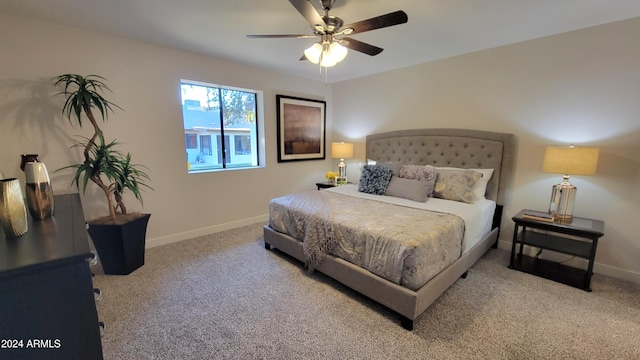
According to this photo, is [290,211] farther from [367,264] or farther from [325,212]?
[367,264]

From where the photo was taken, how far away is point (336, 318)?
204 cm

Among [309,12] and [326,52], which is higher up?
[309,12]

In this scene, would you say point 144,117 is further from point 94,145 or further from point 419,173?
point 419,173

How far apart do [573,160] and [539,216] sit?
0.63 metres

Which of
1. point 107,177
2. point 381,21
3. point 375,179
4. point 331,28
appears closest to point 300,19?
point 331,28

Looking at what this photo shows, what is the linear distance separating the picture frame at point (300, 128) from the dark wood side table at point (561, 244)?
10.7 feet

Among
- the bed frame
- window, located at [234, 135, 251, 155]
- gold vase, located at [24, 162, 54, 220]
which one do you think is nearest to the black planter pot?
gold vase, located at [24, 162, 54, 220]

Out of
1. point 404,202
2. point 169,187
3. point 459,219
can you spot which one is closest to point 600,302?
point 459,219

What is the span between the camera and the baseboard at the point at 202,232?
131 inches

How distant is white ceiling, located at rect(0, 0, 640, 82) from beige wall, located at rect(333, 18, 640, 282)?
0.69 feet

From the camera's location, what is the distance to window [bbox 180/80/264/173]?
3.62 metres

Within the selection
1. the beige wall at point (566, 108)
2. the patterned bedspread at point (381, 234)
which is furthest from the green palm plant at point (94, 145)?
the beige wall at point (566, 108)

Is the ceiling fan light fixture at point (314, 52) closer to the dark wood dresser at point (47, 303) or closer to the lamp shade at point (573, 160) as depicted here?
the dark wood dresser at point (47, 303)

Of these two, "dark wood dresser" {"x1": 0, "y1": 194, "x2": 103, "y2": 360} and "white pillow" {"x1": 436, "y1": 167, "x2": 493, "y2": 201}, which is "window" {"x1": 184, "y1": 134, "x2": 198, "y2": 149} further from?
"white pillow" {"x1": 436, "y1": 167, "x2": 493, "y2": 201}
